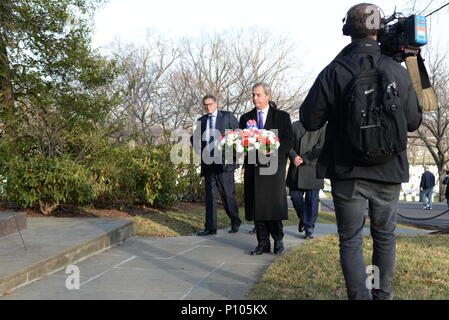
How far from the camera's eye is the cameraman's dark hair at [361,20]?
3.29 metres

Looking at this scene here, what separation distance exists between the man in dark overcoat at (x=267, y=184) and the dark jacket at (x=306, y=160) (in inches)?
51.6

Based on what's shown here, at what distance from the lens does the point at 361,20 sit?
130 inches

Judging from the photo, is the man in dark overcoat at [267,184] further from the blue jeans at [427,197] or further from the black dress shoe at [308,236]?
the blue jeans at [427,197]

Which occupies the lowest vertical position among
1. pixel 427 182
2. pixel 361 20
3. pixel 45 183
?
pixel 427 182

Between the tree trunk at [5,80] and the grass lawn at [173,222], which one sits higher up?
the tree trunk at [5,80]

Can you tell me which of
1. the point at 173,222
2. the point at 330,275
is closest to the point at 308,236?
the point at 173,222

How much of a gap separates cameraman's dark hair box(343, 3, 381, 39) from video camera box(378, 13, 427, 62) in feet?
0.28

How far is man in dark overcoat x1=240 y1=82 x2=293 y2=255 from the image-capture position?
5.78 m

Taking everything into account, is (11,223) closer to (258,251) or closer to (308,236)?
(258,251)

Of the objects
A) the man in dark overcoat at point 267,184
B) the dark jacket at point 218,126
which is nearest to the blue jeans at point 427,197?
the dark jacket at point 218,126

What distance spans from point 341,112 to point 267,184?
2.77 metres

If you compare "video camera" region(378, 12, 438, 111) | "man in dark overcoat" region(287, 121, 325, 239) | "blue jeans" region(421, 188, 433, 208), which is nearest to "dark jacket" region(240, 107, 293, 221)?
"man in dark overcoat" region(287, 121, 325, 239)

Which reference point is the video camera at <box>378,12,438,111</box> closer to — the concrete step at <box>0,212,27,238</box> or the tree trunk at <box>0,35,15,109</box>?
the concrete step at <box>0,212,27,238</box>

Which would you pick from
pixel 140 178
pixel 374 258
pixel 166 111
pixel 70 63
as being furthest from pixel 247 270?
pixel 166 111
